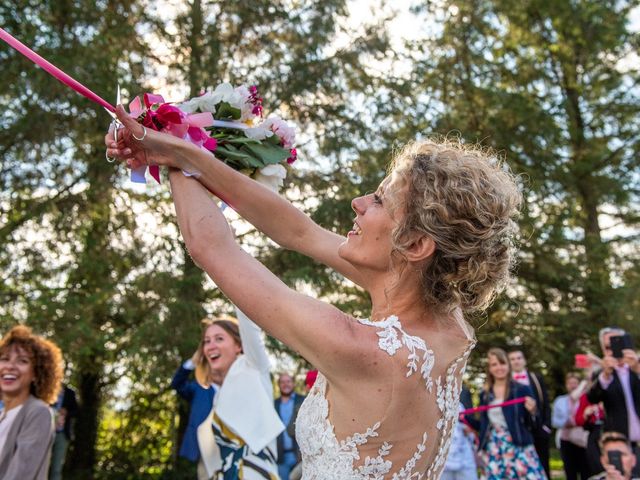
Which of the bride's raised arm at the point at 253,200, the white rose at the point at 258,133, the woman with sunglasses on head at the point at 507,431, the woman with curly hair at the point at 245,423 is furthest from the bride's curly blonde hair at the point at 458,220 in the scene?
the woman with sunglasses on head at the point at 507,431

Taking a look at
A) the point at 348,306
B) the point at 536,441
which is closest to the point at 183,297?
the point at 348,306

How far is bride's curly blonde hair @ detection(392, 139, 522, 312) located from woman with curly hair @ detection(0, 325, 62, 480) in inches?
127

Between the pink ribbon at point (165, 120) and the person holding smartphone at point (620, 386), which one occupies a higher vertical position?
the person holding smartphone at point (620, 386)

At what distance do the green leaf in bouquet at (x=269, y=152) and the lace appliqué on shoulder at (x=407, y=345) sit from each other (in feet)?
3.29

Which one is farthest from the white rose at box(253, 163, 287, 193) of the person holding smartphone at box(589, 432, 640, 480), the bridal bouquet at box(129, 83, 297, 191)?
the person holding smartphone at box(589, 432, 640, 480)

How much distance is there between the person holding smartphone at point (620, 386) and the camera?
24.4ft

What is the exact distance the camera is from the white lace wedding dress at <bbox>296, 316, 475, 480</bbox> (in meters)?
1.99

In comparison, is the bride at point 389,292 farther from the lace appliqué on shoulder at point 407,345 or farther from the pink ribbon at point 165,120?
the pink ribbon at point 165,120

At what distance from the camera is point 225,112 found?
9.45 ft

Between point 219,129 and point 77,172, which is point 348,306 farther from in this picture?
point 219,129

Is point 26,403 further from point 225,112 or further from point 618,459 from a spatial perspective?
point 618,459

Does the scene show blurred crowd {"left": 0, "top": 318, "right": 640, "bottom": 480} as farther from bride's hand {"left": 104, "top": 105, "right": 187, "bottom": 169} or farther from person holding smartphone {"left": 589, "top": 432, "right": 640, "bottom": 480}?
bride's hand {"left": 104, "top": 105, "right": 187, "bottom": 169}

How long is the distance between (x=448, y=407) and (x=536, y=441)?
21.0ft

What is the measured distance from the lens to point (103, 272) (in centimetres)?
1207
